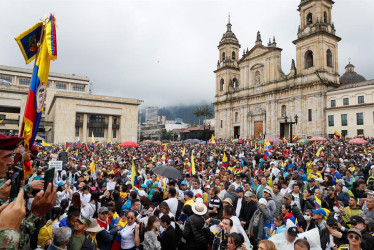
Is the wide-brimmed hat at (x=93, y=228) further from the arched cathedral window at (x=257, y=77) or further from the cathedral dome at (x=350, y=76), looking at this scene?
the cathedral dome at (x=350, y=76)

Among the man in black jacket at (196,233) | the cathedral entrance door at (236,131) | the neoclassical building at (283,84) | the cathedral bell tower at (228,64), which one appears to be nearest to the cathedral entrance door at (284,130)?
the neoclassical building at (283,84)

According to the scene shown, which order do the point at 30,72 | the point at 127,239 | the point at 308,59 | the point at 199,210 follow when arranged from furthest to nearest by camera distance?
1. the point at 30,72
2. the point at 308,59
3. the point at 199,210
4. the point at 127,239

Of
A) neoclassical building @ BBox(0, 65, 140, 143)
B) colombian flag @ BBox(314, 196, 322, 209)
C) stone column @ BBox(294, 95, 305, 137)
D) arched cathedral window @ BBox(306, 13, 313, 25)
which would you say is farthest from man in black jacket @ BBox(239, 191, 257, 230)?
arched cathedral window @ BBox(306, 13, 313, 25)

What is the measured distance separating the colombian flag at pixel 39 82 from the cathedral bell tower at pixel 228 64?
53.7m

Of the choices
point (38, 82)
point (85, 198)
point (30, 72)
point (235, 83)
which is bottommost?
point (85, 198)

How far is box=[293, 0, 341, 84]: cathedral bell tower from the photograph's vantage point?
38781 mm

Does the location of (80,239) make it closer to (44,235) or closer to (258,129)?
(44,235)

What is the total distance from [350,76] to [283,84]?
54.2 feet

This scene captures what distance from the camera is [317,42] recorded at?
3900 centimetres

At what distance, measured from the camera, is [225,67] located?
5662 centimetres

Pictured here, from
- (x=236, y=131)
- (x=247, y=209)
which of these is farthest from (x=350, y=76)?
(x=247, y=209)

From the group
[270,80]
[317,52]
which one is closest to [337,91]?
[317,52]

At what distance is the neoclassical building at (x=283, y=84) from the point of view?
127 ft

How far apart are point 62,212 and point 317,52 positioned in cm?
4288
